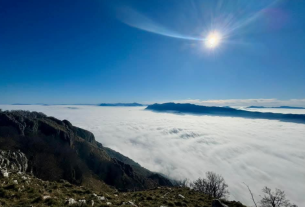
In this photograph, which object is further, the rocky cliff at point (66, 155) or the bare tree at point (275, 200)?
the rocky cliff at point (66, 155)

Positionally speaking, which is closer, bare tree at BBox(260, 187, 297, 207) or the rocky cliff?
bare tree at BBox(260, 187, 297, 207)

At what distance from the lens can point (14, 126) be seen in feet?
421

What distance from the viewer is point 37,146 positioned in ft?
353

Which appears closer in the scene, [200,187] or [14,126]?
[200,187]

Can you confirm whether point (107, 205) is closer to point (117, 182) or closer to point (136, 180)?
point (117, 182)

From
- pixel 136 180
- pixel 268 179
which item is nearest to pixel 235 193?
pixel 268 179

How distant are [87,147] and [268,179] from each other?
236 m

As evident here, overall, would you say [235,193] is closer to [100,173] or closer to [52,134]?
[100,173]

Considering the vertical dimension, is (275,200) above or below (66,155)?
above

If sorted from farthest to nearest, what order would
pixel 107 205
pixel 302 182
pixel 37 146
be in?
pixel 302 182, pixel 37 146, pixel 107 205

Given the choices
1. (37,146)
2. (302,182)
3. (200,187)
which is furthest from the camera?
(302,182)

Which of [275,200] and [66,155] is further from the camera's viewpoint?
[66,155]

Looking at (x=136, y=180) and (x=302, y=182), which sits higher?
(x=136, y=180)

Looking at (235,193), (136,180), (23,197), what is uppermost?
(23,197)
